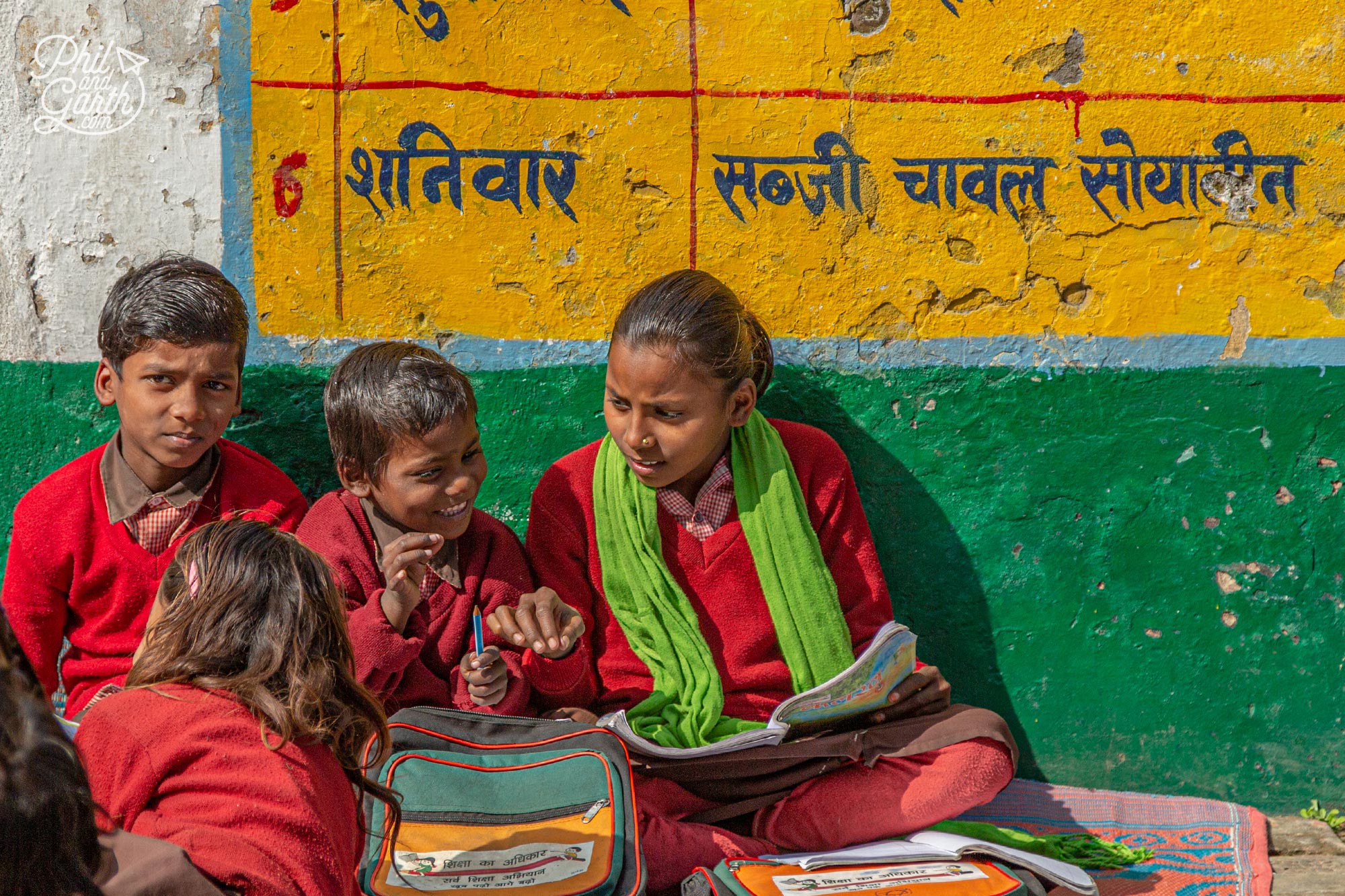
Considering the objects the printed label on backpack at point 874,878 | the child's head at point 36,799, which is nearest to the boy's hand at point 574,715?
the printed label on backpack at point 874,878

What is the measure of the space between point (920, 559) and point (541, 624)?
120 centimetres

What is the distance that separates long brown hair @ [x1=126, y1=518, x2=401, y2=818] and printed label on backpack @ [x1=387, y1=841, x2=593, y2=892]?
38cm

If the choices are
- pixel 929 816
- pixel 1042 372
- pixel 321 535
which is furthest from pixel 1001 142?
pixel 321 535

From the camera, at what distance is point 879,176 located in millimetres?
3395

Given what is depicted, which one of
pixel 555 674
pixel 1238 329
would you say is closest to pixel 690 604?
pixel 555 674

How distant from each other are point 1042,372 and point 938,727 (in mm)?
1046

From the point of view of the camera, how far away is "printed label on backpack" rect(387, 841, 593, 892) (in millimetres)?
2393

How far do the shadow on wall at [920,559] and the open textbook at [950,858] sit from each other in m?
0.73

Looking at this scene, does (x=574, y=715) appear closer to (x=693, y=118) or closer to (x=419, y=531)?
(x=419, y=531)

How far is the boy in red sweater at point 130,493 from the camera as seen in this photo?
114 inches

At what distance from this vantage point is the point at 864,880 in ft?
8.71

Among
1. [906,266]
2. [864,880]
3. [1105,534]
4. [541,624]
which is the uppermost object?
[906,266]

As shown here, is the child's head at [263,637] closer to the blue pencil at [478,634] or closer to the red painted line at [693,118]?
the blue pencil at [478,634]

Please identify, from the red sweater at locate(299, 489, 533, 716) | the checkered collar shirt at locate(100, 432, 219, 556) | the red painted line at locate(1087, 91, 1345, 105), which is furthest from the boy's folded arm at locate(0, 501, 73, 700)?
the red painted line at locate(1087, 91, 1345, 105)
